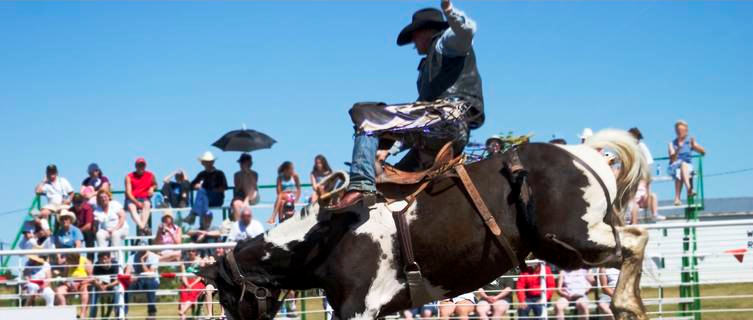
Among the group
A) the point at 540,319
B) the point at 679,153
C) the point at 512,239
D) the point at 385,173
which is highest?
the point at 679,153

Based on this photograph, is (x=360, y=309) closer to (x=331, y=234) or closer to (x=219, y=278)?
(x=331, y=234)

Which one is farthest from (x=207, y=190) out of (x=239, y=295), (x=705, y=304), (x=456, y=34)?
(x=456, y=34)

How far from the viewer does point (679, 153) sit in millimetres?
14906

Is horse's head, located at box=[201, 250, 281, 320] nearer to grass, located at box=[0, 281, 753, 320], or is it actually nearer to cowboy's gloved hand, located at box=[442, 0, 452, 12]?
cowboy's gloved hand, located at box=[442, 0, 452, 12]

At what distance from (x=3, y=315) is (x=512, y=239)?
5.77 metres

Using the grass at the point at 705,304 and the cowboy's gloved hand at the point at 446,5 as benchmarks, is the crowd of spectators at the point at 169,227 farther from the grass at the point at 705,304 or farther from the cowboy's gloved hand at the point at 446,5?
the cowboy's gloved hand at the point at 446,5

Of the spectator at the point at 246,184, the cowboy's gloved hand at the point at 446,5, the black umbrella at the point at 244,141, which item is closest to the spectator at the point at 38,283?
the spectator at the point at 246,184

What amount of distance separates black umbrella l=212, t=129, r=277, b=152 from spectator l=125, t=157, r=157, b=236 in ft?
4.54

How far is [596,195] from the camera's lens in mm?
5973

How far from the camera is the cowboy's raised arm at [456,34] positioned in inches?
232

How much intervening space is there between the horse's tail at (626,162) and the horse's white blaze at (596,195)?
14 centimetres

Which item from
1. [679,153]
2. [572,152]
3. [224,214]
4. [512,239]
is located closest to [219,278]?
[512,239]

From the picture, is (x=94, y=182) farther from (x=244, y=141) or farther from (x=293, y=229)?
(x=293, y=229)

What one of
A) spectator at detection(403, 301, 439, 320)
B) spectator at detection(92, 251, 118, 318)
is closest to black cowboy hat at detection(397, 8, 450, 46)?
spectator at detection(403, 301, 439, 320)
